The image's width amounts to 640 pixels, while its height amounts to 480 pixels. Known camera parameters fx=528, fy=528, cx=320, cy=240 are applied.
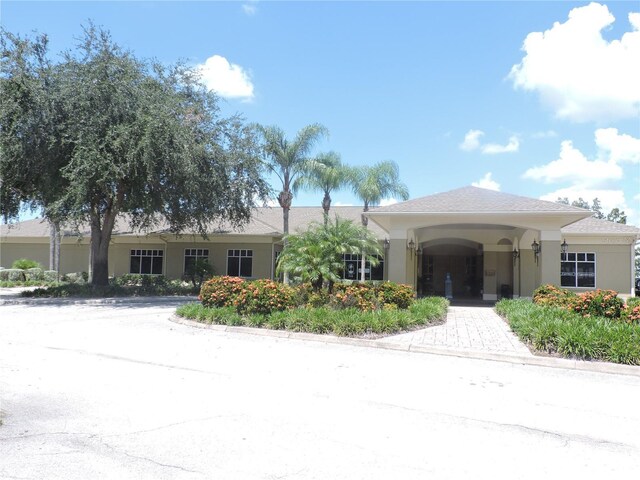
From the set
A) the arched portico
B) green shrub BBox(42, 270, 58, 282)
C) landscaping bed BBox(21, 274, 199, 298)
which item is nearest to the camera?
the arched portico

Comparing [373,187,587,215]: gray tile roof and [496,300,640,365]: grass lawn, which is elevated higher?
[373,187,587,215]: gray tile roof

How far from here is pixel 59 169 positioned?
2073 cm

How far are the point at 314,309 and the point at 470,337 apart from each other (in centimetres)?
374

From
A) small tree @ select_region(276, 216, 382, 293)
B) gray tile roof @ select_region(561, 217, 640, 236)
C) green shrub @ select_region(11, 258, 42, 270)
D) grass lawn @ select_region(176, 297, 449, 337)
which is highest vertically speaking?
gray tile roof @ select_region(561, 217, 640, 236)

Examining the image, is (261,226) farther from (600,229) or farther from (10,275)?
(600,229)

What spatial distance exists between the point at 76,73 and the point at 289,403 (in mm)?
19337

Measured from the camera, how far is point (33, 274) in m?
32.2

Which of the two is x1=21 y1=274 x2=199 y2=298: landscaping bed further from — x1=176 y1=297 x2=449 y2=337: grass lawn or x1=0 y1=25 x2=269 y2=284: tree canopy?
x1=176 y1=297 x2=449 y2=337: grass lawn

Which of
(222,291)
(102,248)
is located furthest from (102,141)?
(222,291)

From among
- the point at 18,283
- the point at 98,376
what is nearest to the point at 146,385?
the point at 98,376

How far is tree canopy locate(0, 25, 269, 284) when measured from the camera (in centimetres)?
1977

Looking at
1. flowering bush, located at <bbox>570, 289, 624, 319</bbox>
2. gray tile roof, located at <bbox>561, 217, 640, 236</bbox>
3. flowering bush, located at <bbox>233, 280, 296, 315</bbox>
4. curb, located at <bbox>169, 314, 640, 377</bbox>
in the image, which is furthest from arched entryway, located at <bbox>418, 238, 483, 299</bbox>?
curb, located at <bbox>169, 314, 640, 377</bbox>

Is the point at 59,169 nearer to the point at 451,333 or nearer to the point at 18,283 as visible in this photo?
the point at 18,283

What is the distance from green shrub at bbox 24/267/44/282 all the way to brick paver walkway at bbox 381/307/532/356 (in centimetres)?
2666
